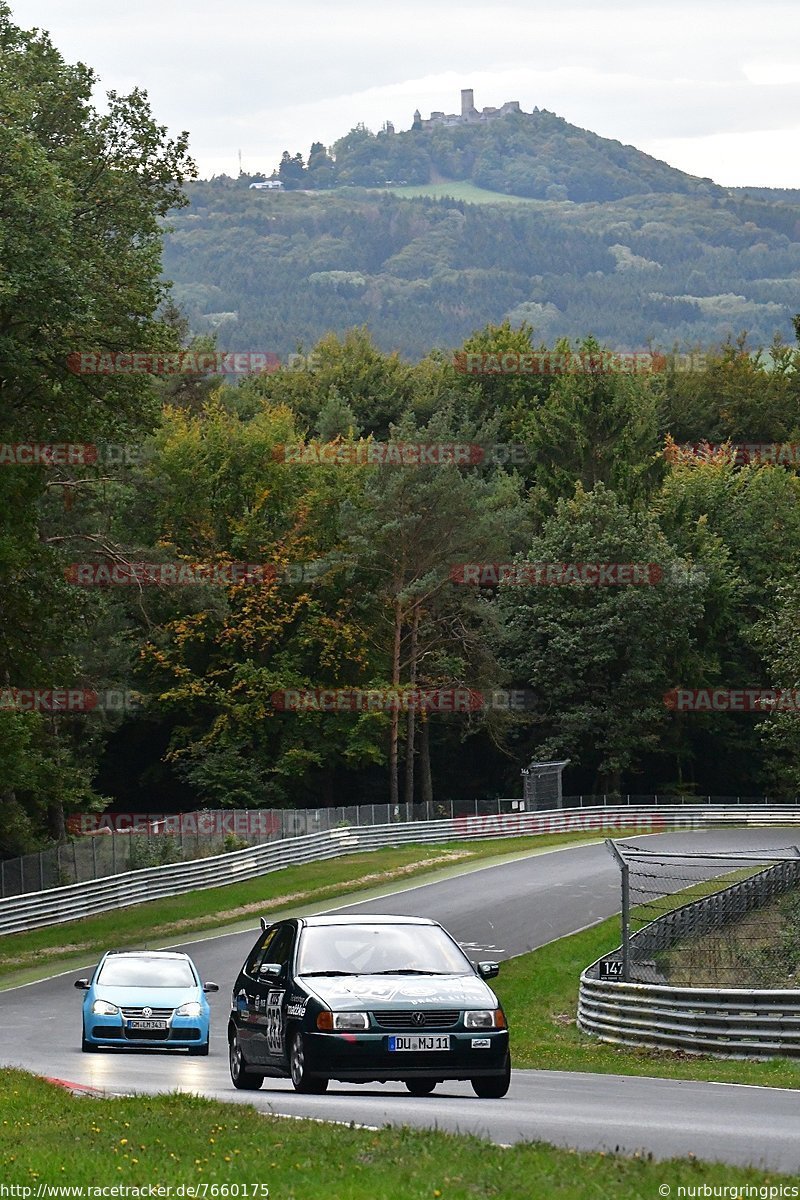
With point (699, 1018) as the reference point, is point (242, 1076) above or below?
above

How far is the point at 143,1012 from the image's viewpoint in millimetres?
20734

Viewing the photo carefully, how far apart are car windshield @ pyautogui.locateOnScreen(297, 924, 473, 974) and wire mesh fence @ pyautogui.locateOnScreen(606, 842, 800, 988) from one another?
6.98m

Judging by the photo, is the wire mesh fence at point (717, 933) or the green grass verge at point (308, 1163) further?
the wire mesh fence at point (717, 933)

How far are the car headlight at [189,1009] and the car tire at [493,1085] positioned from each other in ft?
25.8

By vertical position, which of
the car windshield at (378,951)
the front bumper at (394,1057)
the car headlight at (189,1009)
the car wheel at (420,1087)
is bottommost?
the car headlight at (189,1009)

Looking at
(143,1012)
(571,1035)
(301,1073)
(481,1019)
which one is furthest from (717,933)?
(301,1073)

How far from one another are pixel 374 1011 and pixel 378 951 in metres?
1.09

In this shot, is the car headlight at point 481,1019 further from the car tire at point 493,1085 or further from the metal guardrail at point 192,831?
the metal guardrail at point 192,831

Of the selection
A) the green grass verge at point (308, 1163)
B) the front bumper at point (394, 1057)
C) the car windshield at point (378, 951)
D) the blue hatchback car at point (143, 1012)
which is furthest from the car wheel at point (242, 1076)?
the blue hatchback car at point (143, 1012)

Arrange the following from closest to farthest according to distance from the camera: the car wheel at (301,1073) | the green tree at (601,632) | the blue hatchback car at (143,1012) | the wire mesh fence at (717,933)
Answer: the car wheel at (301,1073)
the blue hatchback car at (143,1012)
the wire mesh fence at (717,933)
the green tree at (601,632)

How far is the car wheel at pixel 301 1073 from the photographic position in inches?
525

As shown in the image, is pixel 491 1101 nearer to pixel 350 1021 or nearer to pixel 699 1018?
pixel 350 1021

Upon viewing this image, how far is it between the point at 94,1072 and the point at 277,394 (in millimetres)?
82157

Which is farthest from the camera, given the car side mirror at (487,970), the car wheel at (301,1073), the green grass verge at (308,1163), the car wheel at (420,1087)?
the car side mirror at (487,970)
